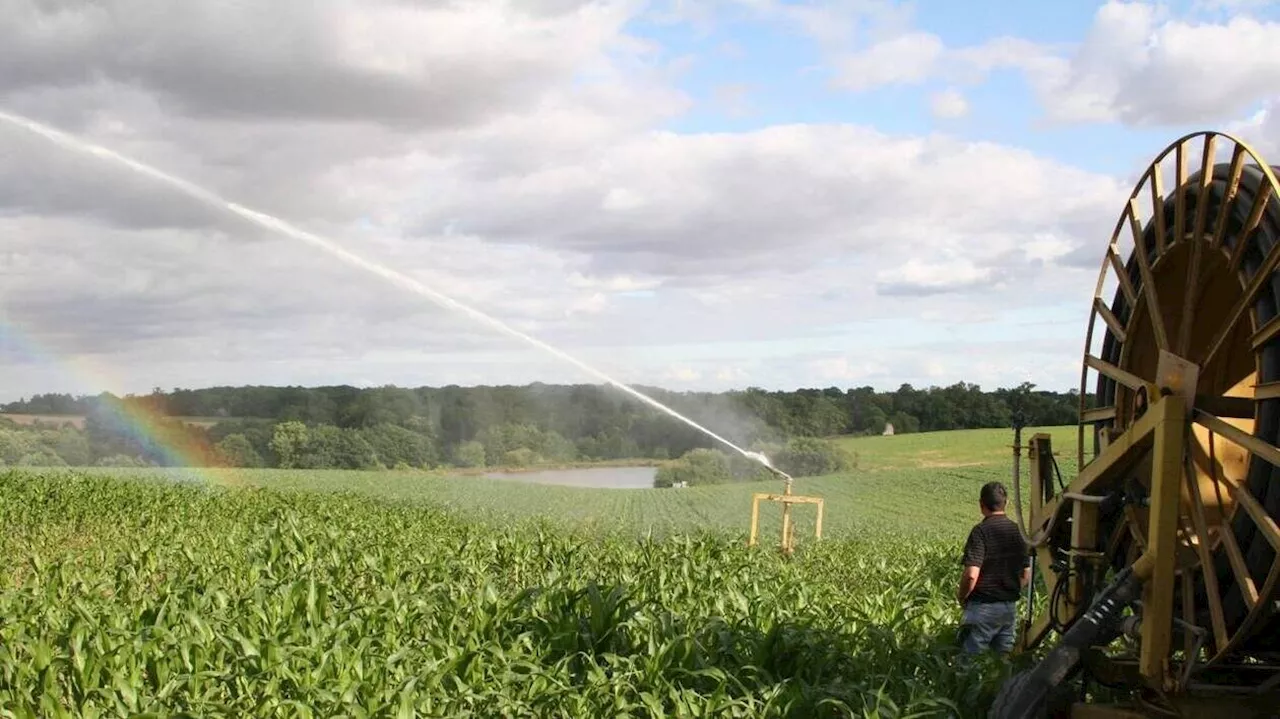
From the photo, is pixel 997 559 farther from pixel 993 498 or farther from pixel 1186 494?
pixel 1186 494

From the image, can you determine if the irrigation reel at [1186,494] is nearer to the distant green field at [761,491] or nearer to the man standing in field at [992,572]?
the man standing in field at [992,572]

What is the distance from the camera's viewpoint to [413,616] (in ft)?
30.6

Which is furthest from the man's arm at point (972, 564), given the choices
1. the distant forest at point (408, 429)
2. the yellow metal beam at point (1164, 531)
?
the distant forest at point (408, 429)

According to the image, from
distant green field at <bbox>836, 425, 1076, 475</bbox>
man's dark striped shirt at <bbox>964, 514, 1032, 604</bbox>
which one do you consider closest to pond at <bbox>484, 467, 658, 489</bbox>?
distant green field at <bbox>836, 425, 1076, 475</bbox>

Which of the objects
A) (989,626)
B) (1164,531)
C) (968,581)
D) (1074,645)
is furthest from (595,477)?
(1164,531)

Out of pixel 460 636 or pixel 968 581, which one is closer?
pixel 460 636

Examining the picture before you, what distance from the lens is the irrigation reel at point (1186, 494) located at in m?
5.38

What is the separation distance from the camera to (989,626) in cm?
947

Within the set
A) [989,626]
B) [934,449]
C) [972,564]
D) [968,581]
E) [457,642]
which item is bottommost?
[457,642]

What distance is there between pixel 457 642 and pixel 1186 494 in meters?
5.15

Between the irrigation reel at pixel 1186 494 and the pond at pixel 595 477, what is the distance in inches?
1850

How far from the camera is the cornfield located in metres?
7.32

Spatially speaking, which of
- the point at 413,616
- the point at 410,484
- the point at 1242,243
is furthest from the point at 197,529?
the point at 410,484

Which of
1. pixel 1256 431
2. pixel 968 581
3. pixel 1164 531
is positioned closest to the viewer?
pixel 1256 431
